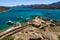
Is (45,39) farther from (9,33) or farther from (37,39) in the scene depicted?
(9,33)

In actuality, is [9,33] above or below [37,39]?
below

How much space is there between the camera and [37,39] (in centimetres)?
1658

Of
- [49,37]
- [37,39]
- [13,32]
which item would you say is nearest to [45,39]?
[49,37]

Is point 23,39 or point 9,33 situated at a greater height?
point 23,39

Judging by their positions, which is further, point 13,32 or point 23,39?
point 13,32

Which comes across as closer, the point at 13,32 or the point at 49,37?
the point at 49,37

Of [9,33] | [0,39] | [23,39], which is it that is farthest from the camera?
[9,33]

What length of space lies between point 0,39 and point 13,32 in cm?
439

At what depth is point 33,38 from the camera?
54.0 feet

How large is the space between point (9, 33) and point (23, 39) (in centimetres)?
753

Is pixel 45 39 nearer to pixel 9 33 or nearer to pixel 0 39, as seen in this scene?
pixel 0 39

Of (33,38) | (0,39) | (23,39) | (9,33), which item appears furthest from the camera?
(9,33)

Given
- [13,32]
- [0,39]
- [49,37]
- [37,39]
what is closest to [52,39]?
[49,37]

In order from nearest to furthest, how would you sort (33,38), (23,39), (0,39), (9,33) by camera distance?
(33,38) → (23,39) → (0,39) → (9,33)
